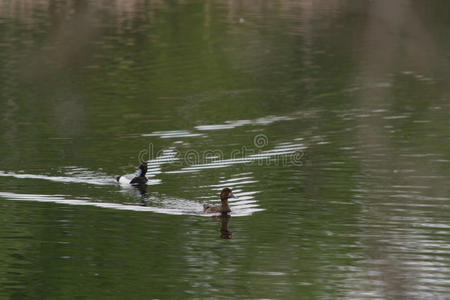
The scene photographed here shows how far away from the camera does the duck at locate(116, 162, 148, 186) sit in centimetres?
1786

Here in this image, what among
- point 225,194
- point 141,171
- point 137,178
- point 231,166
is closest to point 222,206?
point 225,194

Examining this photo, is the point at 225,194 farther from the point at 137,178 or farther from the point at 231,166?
the point at 231,166

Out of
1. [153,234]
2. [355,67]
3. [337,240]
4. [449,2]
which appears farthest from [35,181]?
[355,67]

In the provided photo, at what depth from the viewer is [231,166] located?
64.5 ft

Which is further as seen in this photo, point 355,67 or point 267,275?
point 355,67

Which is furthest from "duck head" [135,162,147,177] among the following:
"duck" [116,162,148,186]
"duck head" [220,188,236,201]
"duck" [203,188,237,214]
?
"duck head" [220,188,236,201]

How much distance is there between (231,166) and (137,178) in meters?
2.68

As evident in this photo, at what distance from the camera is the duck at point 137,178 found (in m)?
17.9

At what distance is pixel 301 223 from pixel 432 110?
13525 millimetres

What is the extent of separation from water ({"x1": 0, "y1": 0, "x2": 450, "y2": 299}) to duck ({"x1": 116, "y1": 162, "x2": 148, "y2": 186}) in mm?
190

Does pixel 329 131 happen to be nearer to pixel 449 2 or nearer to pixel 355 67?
pixel 355 67

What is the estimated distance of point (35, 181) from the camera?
18.2 metres

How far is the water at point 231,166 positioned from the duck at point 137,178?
0.62 feet

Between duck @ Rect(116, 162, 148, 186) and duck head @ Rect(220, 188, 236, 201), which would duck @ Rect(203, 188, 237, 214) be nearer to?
duck head @ Rect(220, 188, 236, 201)
